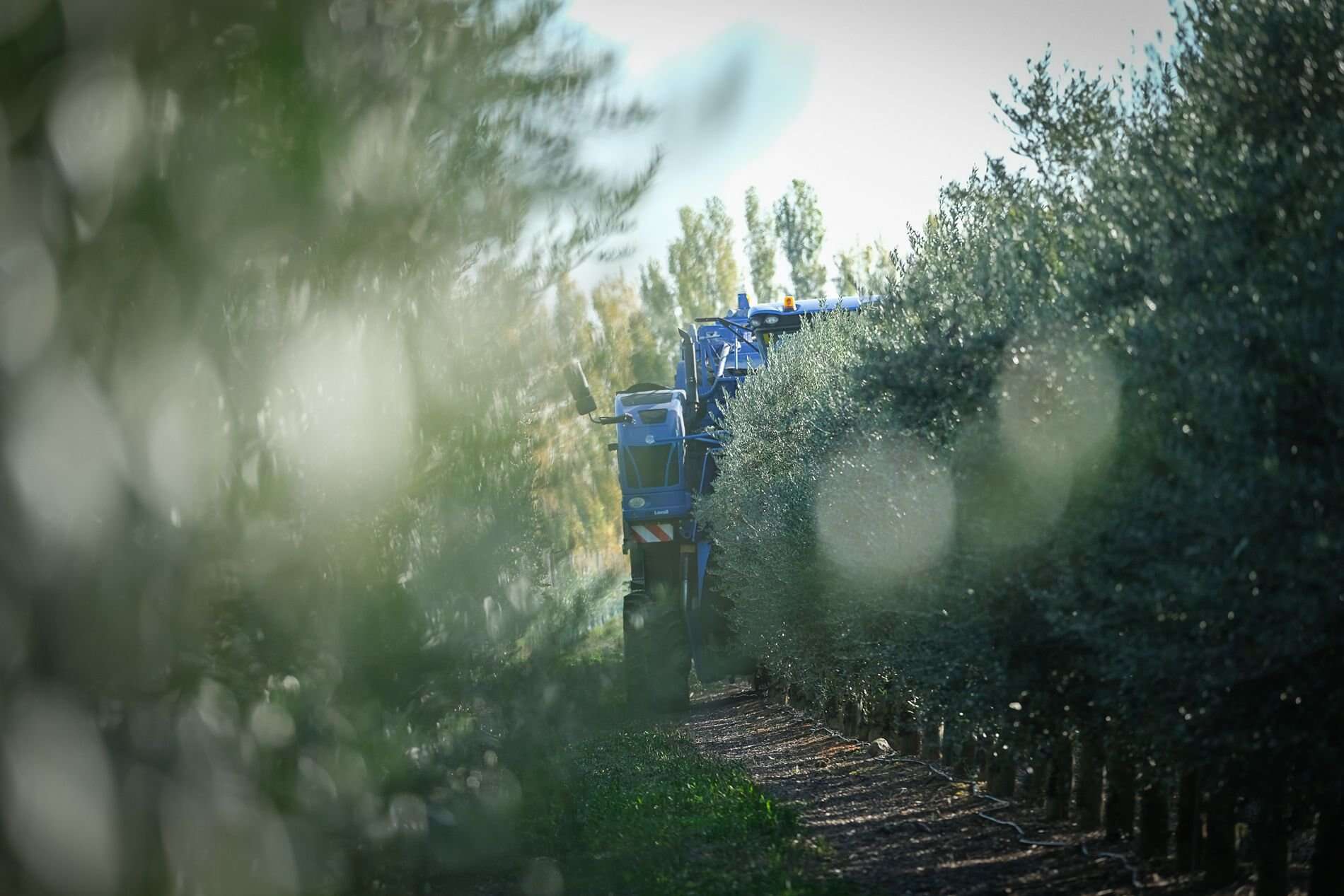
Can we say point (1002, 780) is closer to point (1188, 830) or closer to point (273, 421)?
point (1188, 830)

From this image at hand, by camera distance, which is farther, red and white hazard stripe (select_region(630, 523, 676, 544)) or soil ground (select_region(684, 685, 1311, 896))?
red and white hazard stripe (select_region(630, 523, 676, 544))

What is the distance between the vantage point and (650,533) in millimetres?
18281

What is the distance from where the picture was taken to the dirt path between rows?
7473mm

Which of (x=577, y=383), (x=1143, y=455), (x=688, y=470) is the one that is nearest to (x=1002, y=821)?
(x=1143, y=455)

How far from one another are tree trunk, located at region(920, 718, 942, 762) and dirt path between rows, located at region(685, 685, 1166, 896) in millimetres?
215

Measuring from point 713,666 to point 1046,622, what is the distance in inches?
467

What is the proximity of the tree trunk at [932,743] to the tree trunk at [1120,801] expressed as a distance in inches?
140

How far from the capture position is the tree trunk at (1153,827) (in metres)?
7.45

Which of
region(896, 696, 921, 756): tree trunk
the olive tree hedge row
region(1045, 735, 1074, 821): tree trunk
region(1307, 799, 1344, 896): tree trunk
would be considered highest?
the olive tree hedge row

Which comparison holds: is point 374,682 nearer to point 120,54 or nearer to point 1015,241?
point 120,54

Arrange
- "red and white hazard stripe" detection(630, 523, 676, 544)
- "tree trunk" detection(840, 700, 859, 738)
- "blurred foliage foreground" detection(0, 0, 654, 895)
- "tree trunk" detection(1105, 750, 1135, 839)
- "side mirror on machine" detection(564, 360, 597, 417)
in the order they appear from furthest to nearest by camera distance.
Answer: "red and white hazard stripe" detection(630, 523, 676, 544) → "tree trunk" detection(840, 700, 859, 738) → "tree trunk" detection(1105, 750, 1135, 839) → "side mirror on machine" detection(564, 360, 597, 417) → "blurred foliage foreground" detection(0, 0, 654, 895)

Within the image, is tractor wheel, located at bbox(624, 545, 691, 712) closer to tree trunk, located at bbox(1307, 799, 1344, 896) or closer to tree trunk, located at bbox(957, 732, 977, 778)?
tree trunk, located at bbox(957, 732, 977, 778)

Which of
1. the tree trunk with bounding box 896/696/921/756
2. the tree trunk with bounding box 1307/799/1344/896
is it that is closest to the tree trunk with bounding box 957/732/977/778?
the tree trunk with bounding box 896/696/921/756

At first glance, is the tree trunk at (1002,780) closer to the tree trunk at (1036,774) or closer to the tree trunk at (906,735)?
the tree trunk at (1036,774)
